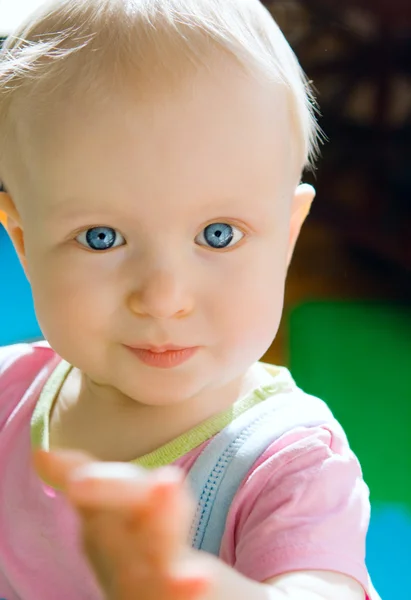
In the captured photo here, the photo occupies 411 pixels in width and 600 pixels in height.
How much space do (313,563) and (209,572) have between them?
0.13 m

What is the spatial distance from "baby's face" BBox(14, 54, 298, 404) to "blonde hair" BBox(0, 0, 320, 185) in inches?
0.7

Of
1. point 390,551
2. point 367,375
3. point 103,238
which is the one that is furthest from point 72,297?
point 367,375

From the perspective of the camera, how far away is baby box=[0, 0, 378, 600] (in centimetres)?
49

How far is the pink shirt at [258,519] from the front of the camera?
0.49 m

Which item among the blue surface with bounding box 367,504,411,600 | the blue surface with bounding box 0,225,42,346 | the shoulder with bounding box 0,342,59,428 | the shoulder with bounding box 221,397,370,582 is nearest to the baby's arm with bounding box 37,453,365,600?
the shoulder with bounding box 221,397,370,582

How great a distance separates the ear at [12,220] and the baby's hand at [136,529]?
28 cm

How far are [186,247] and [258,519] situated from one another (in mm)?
175

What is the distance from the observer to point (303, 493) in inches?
19.8

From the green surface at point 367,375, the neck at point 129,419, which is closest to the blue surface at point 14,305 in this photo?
the green surface at point 367,375

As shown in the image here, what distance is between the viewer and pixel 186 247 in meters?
0.51

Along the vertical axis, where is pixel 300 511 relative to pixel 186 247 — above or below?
below

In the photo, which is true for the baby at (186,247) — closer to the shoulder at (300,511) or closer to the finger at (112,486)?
the shoulder at (300,511)

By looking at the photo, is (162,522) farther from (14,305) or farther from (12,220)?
(14,305)

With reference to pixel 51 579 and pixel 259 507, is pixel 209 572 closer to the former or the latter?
pixel 259 507
